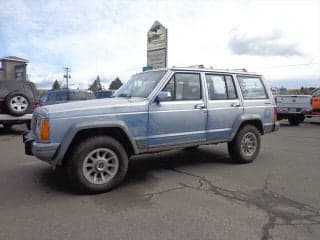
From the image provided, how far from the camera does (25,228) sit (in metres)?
3.79

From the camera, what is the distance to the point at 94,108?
16.6ft

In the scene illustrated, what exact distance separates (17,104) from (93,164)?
7358 mm

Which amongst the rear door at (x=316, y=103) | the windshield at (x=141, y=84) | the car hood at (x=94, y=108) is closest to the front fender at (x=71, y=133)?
the car hood at (x=94, y=108)

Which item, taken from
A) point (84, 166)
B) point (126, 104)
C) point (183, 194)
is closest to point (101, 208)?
point (84, 166)

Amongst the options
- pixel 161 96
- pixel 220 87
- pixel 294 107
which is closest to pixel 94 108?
pixel 161 96

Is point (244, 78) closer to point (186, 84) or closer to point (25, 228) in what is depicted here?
point (186, 84)

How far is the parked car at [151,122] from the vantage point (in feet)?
16.1

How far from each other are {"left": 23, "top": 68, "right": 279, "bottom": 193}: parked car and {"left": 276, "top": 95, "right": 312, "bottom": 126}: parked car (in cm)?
886

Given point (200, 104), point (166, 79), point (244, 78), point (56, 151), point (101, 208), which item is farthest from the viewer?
point (244, 78)

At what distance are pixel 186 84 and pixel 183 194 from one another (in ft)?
6.77

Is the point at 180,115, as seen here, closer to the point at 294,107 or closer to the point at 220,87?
the point at 220,87

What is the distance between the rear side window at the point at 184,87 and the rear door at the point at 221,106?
258 mm

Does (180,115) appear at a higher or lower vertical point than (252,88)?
lower

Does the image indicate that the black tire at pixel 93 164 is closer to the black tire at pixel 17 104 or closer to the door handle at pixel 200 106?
the door handle at pixel 200 106
